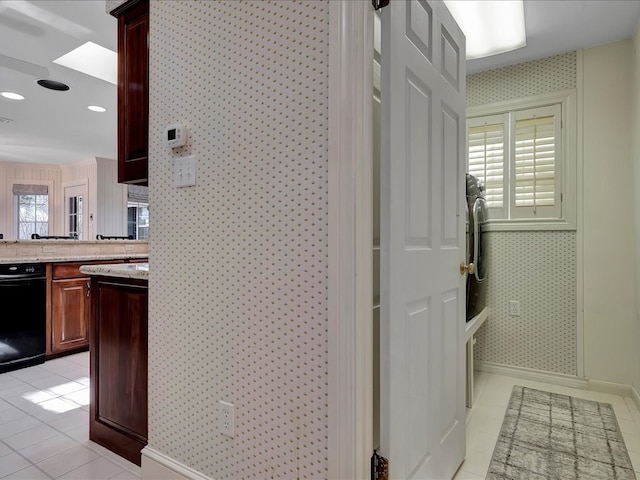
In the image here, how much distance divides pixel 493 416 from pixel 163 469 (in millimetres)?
1930

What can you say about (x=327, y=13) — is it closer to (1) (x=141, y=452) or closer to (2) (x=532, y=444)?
(1) (x=141, y=452)

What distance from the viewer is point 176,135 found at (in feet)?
4.96

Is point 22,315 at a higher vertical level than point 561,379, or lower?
higher

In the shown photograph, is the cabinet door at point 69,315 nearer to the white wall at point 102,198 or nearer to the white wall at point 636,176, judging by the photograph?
the white wall at point 102,198

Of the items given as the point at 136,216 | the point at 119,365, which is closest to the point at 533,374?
the point at 119,365

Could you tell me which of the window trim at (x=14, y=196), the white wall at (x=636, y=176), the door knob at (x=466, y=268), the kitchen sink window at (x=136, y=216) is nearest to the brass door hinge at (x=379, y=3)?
the door knob at (x=466, y=268)

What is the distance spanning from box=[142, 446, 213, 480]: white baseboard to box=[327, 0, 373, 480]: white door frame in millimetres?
686

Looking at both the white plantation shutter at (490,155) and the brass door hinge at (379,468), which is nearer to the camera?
the brass door hinge at (379,468)

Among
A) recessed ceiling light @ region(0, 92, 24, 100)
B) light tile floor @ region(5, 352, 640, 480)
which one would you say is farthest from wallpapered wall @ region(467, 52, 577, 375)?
recessed ceiling light @ region(0, 92, 24, 100)

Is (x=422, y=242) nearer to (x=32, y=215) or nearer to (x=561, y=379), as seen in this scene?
(x=561, y=379)

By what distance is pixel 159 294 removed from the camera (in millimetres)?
1631

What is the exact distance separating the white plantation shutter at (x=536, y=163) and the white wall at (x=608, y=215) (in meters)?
0.20

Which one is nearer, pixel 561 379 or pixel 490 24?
pixel 490 24

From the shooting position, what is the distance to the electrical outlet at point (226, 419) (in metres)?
1.36
